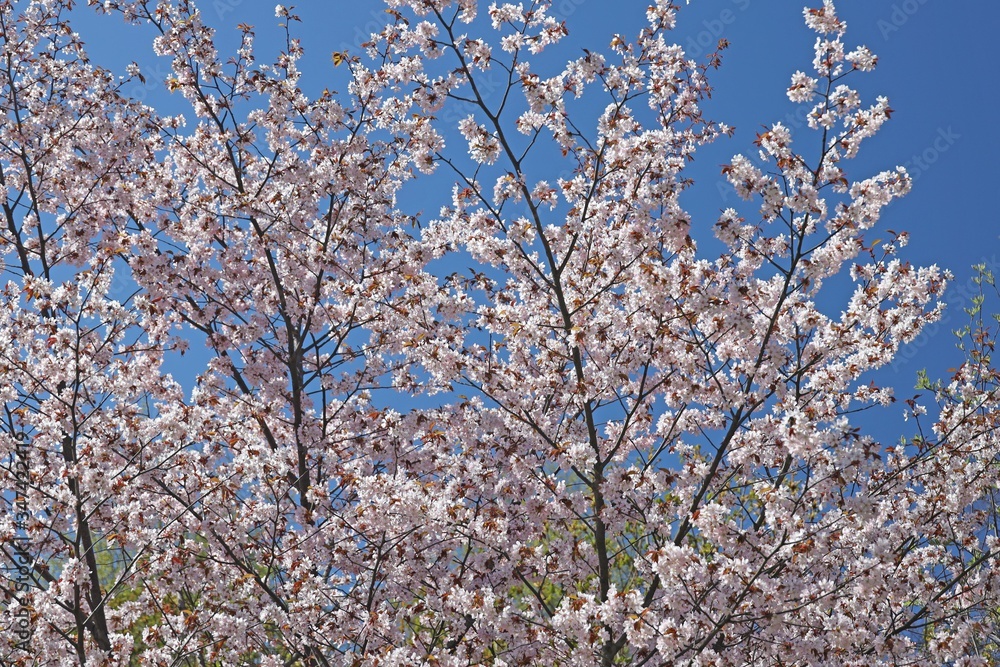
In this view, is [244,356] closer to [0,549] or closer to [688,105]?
[0,549]

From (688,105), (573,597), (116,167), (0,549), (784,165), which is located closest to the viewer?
(573,597)

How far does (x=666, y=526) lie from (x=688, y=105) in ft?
15.7

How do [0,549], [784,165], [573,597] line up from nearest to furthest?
[573,597]
[784,165]
[0,549]

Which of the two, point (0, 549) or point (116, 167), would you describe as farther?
point (116, 167)

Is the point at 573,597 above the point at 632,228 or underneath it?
underneath

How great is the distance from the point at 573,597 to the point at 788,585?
2123 mm

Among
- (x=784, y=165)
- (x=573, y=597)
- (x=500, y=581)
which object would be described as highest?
(x=784, y=165)

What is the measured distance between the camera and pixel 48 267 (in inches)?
438

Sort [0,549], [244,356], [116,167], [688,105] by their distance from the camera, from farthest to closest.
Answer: [116,167] < [244,356] < [688,105] < [0,549]

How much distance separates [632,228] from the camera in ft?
30.9

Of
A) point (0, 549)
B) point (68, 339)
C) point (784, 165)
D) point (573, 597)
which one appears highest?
point (784, 165)

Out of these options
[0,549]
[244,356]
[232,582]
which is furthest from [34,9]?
[232,582]

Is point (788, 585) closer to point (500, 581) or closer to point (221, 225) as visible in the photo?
point (500, 581)

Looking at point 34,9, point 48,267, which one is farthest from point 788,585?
point 34,9
